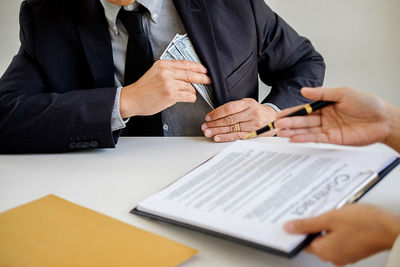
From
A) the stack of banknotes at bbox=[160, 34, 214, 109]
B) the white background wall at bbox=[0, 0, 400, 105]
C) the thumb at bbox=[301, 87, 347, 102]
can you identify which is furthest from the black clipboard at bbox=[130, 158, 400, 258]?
the white background wall at bbox=[0, 0, 400, 105]

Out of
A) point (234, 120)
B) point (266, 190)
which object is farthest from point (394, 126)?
point (234, 120)

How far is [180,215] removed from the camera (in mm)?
681

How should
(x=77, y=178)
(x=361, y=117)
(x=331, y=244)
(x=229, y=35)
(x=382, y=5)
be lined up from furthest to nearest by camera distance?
(x=382, y=5), (x=229, y=35), (x=77, y=178), (x=361, y=117), (x=331, y=244)

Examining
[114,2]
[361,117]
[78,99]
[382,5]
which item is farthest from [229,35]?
[382,5]

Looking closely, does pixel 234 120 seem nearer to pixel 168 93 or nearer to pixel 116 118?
pixel 168 93

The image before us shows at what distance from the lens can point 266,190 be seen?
2.31 feet

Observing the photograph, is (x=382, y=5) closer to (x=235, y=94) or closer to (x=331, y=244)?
(x=235, y=94)

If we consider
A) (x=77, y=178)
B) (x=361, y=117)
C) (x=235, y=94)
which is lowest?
(x=77, y=178)

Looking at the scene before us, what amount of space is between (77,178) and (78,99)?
0.31 m

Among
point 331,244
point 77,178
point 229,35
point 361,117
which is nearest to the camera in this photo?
point 331,244

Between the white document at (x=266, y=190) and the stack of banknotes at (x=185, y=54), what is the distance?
477mm

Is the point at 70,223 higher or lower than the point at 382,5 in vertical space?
lower

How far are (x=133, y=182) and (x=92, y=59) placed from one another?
A: 2.08 ft

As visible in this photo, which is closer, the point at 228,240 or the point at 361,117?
the point at 228,240
